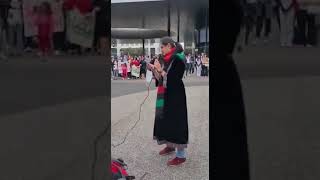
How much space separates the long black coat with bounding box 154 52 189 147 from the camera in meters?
4.01

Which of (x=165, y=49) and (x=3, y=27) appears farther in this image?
(x=165, y=49)

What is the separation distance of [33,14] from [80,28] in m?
0.27

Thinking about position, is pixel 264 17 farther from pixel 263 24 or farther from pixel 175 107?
pixel 175 107

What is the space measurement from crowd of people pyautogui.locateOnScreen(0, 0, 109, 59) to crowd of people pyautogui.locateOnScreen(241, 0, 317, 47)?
686 millimetres

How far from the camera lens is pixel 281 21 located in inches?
78.1

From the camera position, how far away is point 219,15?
2021 mm

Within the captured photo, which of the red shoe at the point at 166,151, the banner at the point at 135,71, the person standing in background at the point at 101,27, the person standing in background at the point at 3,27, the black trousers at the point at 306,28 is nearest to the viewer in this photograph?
the person standing in background at the point at 3,27

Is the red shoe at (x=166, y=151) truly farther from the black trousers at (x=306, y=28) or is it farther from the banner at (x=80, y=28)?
the black trousers at (x=306, y=28)

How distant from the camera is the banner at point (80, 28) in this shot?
2.05 meters

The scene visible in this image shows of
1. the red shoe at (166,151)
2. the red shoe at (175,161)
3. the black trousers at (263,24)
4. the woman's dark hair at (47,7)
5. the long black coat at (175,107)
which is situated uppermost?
the woman's dark hair at (47,7)

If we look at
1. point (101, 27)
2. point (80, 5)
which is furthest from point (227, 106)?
point (80, 5)

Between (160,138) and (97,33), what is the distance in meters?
2.14

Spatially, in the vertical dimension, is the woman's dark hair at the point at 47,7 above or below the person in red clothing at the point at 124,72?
above

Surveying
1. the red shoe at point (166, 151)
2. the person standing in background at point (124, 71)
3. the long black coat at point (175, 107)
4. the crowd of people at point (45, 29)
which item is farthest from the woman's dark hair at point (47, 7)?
the person standing in background at point (124, 71)
